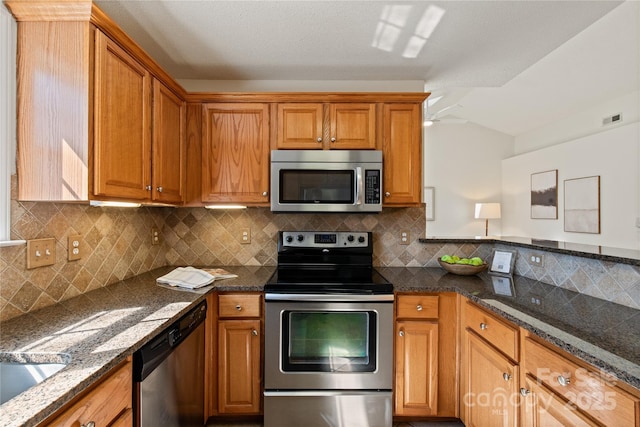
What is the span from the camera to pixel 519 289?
165 centimetres

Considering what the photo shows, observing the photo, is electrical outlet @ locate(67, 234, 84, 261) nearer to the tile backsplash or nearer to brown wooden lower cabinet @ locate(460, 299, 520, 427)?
the tile backsplash

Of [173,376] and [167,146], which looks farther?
[167,146]

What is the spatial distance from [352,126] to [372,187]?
18.3 inches

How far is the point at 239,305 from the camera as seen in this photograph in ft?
5.91

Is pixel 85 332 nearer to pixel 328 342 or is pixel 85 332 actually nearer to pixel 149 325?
pixel 149 325

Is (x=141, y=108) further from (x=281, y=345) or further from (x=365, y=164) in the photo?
(x=281, y=345)

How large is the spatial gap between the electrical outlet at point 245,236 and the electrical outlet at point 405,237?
1.23 m

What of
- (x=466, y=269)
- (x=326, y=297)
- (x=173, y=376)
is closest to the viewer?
(x=173, y=376)

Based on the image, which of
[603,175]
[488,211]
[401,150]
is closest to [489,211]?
[488,211]

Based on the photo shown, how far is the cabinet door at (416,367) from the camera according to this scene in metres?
1.81

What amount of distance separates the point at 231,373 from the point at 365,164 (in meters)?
1.60

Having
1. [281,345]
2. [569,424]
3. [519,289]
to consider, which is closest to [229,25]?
[281,345]

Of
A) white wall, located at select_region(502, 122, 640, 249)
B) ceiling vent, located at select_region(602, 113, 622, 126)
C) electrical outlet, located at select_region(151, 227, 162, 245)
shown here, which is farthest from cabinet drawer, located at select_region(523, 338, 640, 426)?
ceiling vent, located at select_region(602, 113, 622, 126)

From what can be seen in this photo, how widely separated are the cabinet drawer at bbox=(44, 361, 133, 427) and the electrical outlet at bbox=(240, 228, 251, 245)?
1.38 metres
